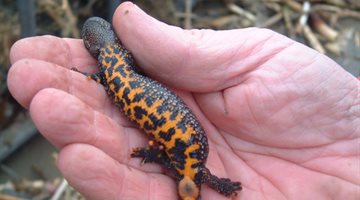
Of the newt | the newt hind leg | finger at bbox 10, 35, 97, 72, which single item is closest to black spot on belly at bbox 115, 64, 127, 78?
the newt

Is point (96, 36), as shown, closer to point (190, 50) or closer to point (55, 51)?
point (55, 51)

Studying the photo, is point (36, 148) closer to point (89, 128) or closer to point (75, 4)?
point (75, 4)

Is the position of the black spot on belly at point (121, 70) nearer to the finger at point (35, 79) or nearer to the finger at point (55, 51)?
the finger at point (55, 51)

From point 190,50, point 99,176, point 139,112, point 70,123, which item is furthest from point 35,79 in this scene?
point 190,50

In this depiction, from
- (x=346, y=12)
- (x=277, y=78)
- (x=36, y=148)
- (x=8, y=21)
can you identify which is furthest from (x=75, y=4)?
(x=346, y=12)

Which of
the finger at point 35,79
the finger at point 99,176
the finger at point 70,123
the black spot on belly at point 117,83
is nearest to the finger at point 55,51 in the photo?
the finger at point 35,79
